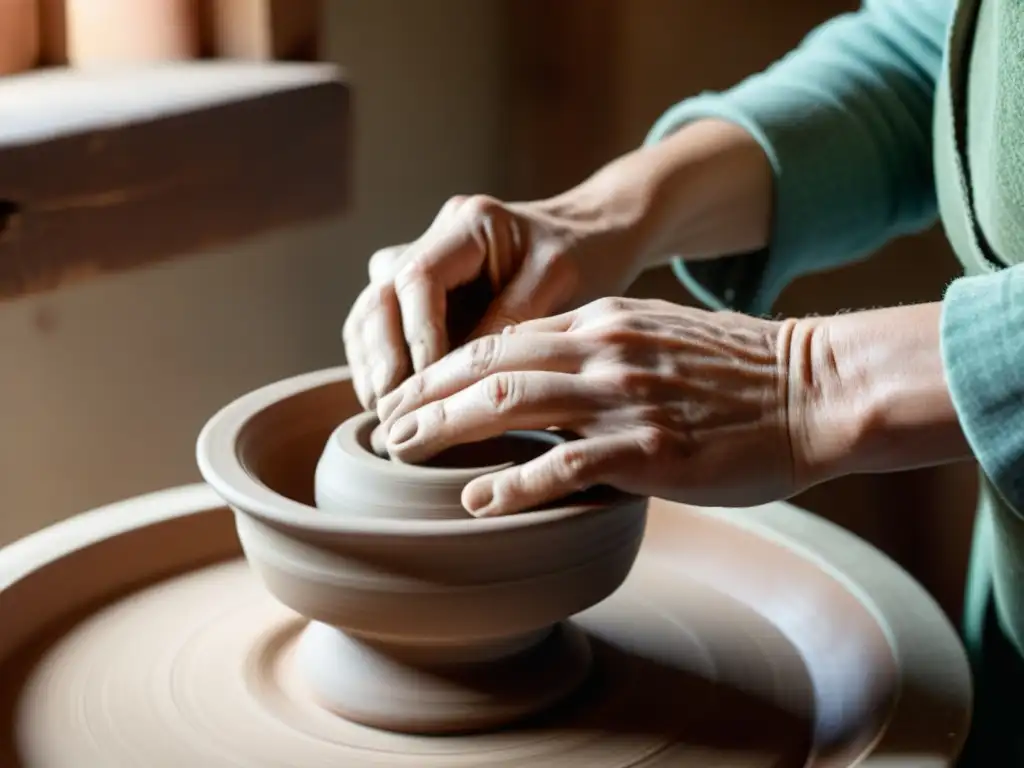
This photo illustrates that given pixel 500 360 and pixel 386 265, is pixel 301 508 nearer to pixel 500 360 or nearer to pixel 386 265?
pixel 500 360

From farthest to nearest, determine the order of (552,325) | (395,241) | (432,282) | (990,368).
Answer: (395,241), (432,282), (552,325), (990,368)

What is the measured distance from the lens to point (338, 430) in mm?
976

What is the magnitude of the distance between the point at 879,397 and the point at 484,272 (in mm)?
378

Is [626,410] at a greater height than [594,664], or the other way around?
[626,410]

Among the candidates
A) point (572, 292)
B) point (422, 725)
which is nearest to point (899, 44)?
point (572, 292)

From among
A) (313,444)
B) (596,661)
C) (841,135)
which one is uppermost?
(841,135)

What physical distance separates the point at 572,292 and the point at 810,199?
313mm

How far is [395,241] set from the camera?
196cm

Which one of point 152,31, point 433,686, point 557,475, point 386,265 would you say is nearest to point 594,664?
point 433,686

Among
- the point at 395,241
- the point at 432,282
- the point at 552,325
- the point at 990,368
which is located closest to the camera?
the point at 990,368

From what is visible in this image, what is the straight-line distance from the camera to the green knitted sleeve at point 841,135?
129 cm

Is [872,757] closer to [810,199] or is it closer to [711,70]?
[810,199]

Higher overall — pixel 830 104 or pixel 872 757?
pixel 830 104

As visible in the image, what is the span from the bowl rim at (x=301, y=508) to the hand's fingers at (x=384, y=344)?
0.31 ft
